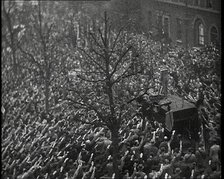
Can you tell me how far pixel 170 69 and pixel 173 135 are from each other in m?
1.68

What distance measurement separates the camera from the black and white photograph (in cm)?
827

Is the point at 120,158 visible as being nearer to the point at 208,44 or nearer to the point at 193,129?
the point at 193,129

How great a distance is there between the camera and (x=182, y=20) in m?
9.14

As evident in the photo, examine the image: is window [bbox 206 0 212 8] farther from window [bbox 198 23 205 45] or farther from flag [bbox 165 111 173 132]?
flag [bbox 165 111 173 132]

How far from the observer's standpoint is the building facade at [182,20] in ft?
28.1

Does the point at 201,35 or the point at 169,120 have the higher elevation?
the point at 201,35

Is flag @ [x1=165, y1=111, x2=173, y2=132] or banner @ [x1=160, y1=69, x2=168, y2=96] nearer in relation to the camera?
flag @ [x1=165, y1=111, x2=173, y2=132]

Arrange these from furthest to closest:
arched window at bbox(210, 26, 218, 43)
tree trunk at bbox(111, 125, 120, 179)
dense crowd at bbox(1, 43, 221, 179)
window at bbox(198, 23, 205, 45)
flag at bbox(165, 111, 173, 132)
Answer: window at bbox(198, 23, 205, 45) → flag at bbox(165, 111, 173, 132) → arched window at bbox(210, 26, 218, 43) → tree trunk at bbox(111, 125, 120, 179) → dense crowd at bbox(1, 43, 221, 179)

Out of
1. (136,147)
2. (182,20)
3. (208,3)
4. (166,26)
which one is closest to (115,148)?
(136,147)

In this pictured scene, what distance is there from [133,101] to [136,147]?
45.3 inches

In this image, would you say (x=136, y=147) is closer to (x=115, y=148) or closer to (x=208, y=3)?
(x=115, y=148)

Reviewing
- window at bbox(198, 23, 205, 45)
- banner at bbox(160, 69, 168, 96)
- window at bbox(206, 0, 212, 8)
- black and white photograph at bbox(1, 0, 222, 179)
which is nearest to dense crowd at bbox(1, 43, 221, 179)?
black and white photograph at bbox(1, 0, 222, 179)

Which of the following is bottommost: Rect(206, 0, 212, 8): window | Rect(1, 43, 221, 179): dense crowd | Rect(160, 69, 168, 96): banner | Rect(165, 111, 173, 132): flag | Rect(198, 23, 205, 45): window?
Rect(1, 43, 221, 179): dense crowd

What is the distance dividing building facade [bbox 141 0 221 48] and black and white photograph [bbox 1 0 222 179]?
26 mm
